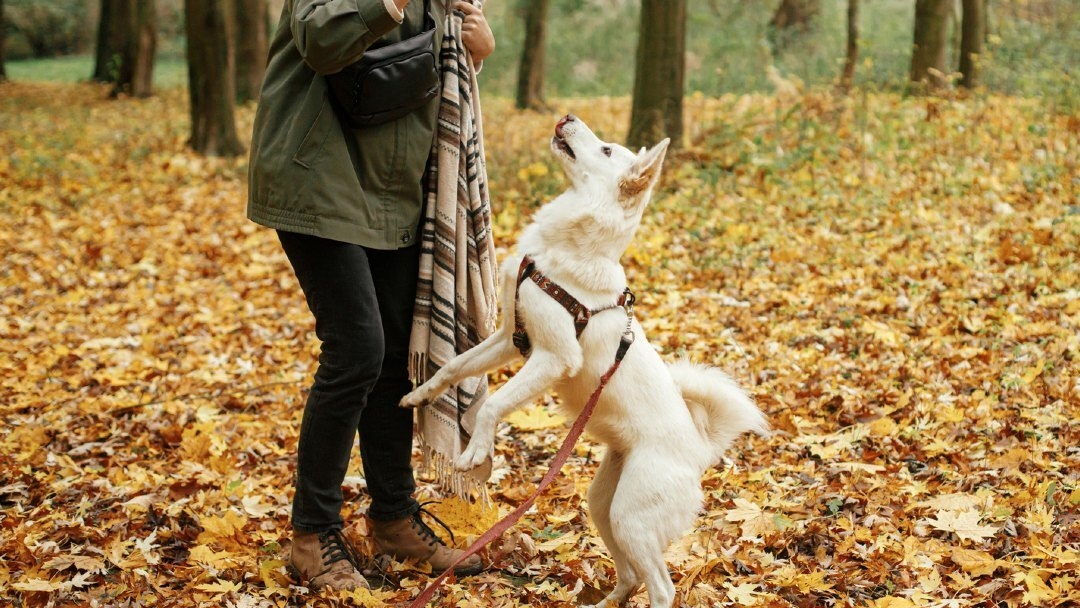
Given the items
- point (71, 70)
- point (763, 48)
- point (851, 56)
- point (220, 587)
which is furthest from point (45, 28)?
point (220, 587)

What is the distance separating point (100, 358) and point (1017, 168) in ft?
24.2

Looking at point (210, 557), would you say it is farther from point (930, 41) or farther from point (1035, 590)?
point (930, 41)

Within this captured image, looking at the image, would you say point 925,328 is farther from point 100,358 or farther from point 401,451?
point 100,358

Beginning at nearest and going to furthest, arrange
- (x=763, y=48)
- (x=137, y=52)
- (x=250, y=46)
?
(x=763, y=48)
(x=250, y=46)
(x=137, y=52)

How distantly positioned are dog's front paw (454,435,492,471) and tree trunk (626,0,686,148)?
6.60 metres

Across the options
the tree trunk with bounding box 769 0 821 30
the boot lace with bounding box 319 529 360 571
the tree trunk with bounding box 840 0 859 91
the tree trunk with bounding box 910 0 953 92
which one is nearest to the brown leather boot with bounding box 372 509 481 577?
the boot lace with bounding box 319 529 360 571

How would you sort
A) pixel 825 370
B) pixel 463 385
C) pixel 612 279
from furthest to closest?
pixel 825 370 → pixel 463 385 → pixel 612 279

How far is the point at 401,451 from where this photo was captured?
340cm

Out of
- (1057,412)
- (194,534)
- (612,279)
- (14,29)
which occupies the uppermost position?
(14,29)

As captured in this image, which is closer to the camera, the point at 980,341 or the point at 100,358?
the point at 980,341

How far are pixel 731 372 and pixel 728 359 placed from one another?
7.8 inches

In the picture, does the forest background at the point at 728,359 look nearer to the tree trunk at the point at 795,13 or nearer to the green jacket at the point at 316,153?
the green jacket at the point at 316,153

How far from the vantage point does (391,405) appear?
3.36m

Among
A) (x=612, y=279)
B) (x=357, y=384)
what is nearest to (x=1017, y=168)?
(x=612, y=279)
